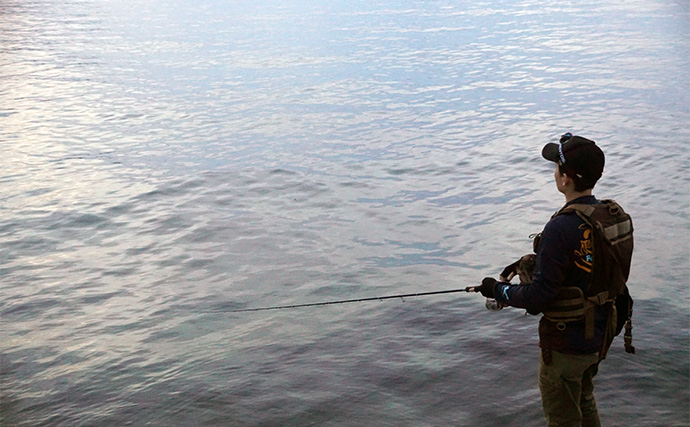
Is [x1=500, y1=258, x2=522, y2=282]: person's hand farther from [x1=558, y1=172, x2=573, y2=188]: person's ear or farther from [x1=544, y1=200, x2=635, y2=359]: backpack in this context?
[x1=558, y1=172, x2=573, y2=188]: person's ear

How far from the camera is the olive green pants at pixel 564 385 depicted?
3840mm

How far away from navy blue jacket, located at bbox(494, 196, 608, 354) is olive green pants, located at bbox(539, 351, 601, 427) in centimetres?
5

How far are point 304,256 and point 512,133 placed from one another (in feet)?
Result: 22.7

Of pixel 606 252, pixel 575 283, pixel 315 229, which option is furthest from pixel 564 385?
pixel 315 229

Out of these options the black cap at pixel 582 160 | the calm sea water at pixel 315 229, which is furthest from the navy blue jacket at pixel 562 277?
the calm sea water at pixel 315 229

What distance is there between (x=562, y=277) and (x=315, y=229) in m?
6.48

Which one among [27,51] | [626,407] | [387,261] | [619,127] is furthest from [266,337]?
[27,51]

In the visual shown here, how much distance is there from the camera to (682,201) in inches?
397

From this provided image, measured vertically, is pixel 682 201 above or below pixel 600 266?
below

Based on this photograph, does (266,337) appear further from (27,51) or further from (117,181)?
(27,51)

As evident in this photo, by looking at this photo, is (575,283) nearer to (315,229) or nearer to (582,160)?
(582,160)

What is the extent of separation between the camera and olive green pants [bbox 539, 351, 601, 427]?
151 inches

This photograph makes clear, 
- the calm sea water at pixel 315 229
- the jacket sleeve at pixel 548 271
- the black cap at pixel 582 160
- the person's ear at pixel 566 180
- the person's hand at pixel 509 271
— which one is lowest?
the calm sea water at pixel 315 229

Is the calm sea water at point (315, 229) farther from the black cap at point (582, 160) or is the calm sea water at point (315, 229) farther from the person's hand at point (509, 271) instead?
the black cap at point (582, 160)
